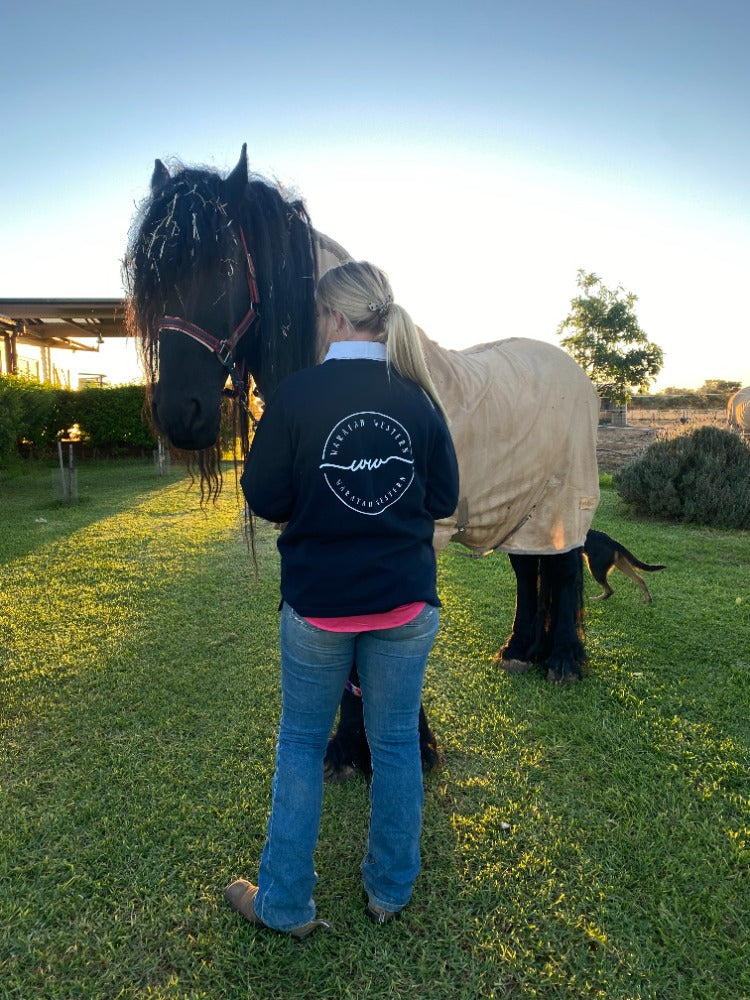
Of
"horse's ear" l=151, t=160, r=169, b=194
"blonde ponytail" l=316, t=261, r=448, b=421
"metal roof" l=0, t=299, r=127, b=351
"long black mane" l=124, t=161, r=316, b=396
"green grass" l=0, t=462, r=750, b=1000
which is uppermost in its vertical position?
"metal roof" l=0, t=299, r=127, b=351

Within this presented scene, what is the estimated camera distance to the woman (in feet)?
4.65

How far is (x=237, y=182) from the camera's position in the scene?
200 centimetres

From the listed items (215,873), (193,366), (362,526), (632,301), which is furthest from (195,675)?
(632,301)

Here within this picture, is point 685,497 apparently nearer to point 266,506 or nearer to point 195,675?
point 195,675

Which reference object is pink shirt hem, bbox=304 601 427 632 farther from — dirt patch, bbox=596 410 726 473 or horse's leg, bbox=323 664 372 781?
dirt patch, bbox=596 410 726 473

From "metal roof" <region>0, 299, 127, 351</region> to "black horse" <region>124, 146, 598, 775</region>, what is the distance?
36.3 ft

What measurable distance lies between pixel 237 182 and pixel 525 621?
2.75m

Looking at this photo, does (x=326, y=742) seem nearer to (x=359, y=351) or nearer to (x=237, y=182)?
(x=359, y=351)

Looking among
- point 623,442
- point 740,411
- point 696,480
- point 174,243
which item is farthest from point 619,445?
point 174,243

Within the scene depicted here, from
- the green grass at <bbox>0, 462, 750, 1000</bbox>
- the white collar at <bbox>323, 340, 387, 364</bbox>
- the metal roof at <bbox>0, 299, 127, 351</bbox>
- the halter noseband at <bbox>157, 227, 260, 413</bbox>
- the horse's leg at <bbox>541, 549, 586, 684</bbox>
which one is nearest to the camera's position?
the white collar at <bbox>323, 340, 387, 364</bbox>

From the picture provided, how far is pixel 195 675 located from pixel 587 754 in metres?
2.17

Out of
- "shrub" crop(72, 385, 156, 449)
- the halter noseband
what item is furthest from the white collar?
"shrub" crop(72, 385, 156, 449)

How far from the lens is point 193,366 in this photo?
1911 millimetres

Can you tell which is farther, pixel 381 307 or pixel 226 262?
pixel 226 262
